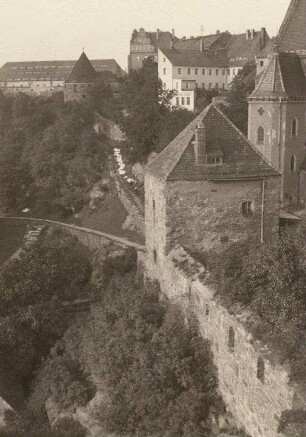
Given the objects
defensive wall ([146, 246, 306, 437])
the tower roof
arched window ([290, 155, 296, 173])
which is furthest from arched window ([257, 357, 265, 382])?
the tower roof

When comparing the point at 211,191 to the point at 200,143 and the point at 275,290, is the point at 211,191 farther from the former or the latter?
the point at 275,290

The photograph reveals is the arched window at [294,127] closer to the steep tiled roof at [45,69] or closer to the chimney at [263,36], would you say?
the chimney at [263,36]

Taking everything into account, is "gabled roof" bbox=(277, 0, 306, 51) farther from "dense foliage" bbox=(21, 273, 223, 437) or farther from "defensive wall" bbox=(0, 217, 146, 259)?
"dense foliage" bbox=(21, 273, 223, 437)

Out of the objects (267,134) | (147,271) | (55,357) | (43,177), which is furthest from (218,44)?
(55,357)

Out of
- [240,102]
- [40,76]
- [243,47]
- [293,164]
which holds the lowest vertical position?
[293,164]

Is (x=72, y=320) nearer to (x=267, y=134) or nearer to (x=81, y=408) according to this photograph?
(x=81, y=408)

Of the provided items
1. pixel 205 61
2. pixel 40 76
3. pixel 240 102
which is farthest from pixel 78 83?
pixel 240 102

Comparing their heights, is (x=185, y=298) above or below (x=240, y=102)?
below
